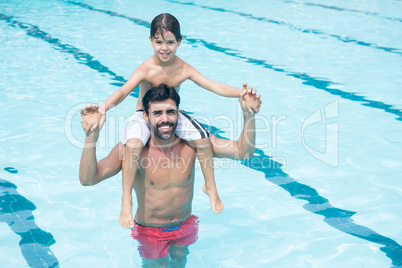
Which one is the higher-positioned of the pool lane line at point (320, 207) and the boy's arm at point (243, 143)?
the boy's arm at point (243, 143)

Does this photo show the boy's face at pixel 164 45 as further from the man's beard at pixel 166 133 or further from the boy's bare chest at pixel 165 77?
the man's beard at pixel 166 133

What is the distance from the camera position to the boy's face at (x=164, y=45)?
327 centimetres

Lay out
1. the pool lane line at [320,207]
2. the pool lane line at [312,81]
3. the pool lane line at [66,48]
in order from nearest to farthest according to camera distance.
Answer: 1. the pool lane line at [320,207]
2. the pool lane line at [312,81]
3. the pool lane line at [66,48]

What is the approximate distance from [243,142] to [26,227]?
1.88 metres

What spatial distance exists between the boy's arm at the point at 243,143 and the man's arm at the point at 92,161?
2.15 feet

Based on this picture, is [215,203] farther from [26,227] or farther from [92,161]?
[26,227]

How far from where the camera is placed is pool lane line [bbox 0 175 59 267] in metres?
3.37

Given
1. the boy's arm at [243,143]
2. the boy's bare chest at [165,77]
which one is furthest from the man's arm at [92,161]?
the boy's bare chest at [165,77]

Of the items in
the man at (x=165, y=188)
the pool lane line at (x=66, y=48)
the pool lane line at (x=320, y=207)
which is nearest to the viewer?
the man at (x=165, y=188)

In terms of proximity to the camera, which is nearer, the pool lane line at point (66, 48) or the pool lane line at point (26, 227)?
the pool lane line at point (26, 227)

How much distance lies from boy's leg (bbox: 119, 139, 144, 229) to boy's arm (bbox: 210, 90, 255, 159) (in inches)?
21.2

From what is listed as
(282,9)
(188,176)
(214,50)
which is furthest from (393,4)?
(188,176)

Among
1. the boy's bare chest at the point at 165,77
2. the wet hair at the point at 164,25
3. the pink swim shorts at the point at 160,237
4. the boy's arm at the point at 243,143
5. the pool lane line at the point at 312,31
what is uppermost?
the wet hair at the point at 164,25

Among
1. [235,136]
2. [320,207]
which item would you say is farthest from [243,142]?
[235,136]
